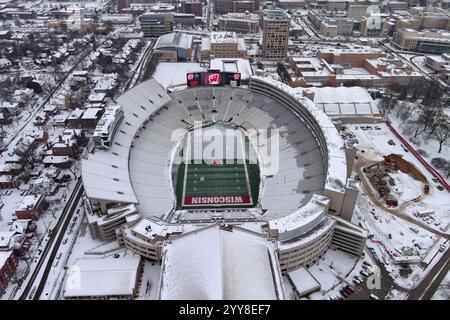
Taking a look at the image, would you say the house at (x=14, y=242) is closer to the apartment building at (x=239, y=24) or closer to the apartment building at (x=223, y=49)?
the apartment building at (x=223, y=49)

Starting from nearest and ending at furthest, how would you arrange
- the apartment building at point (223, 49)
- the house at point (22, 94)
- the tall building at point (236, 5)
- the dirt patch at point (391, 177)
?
the dirt patch at point (391, 177) < the house at point (22, 94) < the apartment building at point (223, 49) < the tall building at point (236, 5)

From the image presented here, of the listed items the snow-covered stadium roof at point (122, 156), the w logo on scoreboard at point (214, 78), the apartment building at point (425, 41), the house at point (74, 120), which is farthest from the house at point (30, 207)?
the apartment building at point (425, 41)

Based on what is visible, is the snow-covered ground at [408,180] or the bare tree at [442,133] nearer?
the snow-covered ground at [408,180]

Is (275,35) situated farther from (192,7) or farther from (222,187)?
(222,187)

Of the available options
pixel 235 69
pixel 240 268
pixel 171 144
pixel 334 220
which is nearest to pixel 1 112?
pixel 171 144
